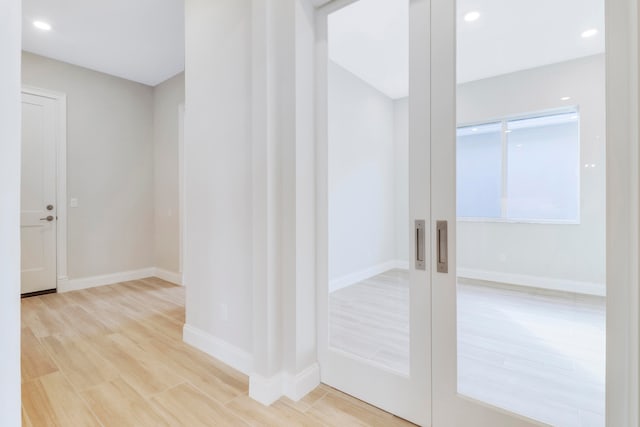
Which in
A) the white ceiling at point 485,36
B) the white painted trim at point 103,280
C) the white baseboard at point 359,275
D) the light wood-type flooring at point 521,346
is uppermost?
the white ceiling at point 485,36

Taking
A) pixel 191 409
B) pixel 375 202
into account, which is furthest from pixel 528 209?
pixel 191 409

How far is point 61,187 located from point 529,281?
5.02 metres

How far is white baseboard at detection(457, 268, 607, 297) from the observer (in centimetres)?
133

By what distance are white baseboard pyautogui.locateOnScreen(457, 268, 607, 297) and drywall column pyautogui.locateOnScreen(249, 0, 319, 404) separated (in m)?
0.93

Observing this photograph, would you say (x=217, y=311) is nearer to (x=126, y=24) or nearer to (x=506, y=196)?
(x=506, y=196)

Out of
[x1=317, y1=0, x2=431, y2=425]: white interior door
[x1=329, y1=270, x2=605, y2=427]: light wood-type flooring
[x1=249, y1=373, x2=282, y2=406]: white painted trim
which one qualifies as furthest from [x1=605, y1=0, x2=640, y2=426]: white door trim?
[x1=249, y1=373, x2=282, y2=406]: white painted trim

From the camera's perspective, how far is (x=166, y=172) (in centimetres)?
459

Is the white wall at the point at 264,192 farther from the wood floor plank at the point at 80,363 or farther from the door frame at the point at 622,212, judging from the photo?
the door frame at the point at 622,212

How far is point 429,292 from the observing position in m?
1.56

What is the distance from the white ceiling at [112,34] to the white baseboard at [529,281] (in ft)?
11.1

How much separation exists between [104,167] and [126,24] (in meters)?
2.00

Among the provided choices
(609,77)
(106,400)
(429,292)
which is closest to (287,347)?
(429,292)

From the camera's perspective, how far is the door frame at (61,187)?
391 centimetres

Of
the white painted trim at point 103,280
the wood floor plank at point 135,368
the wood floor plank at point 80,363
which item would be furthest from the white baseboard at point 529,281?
the white painted trim at point 103,280
